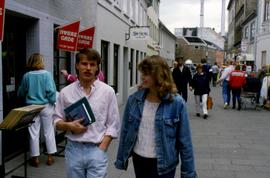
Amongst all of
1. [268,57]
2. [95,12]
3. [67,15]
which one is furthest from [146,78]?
[268,57]

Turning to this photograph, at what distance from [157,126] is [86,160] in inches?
28.0

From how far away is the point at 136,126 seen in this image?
11.1 ft

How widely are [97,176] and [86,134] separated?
37 cm

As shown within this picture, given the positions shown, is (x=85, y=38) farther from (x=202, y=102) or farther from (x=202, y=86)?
(x=202, y=102)

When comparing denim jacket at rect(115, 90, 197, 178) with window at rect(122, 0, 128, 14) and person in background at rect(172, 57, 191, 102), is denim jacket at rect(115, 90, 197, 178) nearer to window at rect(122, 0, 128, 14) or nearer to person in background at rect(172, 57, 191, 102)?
person in background at rect(172, 57, 191, 102)

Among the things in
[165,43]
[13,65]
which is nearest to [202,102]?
[13,65]

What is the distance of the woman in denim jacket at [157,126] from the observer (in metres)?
3.30

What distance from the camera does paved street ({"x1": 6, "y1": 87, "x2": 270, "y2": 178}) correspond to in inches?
251

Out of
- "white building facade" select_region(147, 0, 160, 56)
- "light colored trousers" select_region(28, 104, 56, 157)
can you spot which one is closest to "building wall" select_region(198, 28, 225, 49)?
"white building facade" select_region(147, 0, 160, 56)

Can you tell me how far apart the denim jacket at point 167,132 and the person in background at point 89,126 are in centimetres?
23

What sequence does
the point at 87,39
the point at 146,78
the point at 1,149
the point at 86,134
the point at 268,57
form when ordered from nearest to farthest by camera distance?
1. the point at 146,78
2. the point at 86,134
3. the point at 1,149
4. the point at 87,39
5. the point at 268,57

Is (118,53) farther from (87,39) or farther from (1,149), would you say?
(1,149)

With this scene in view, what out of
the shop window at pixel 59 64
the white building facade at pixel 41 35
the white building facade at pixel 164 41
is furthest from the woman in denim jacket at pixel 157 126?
the white building facade at pixel 164 41

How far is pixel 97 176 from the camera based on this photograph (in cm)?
360
